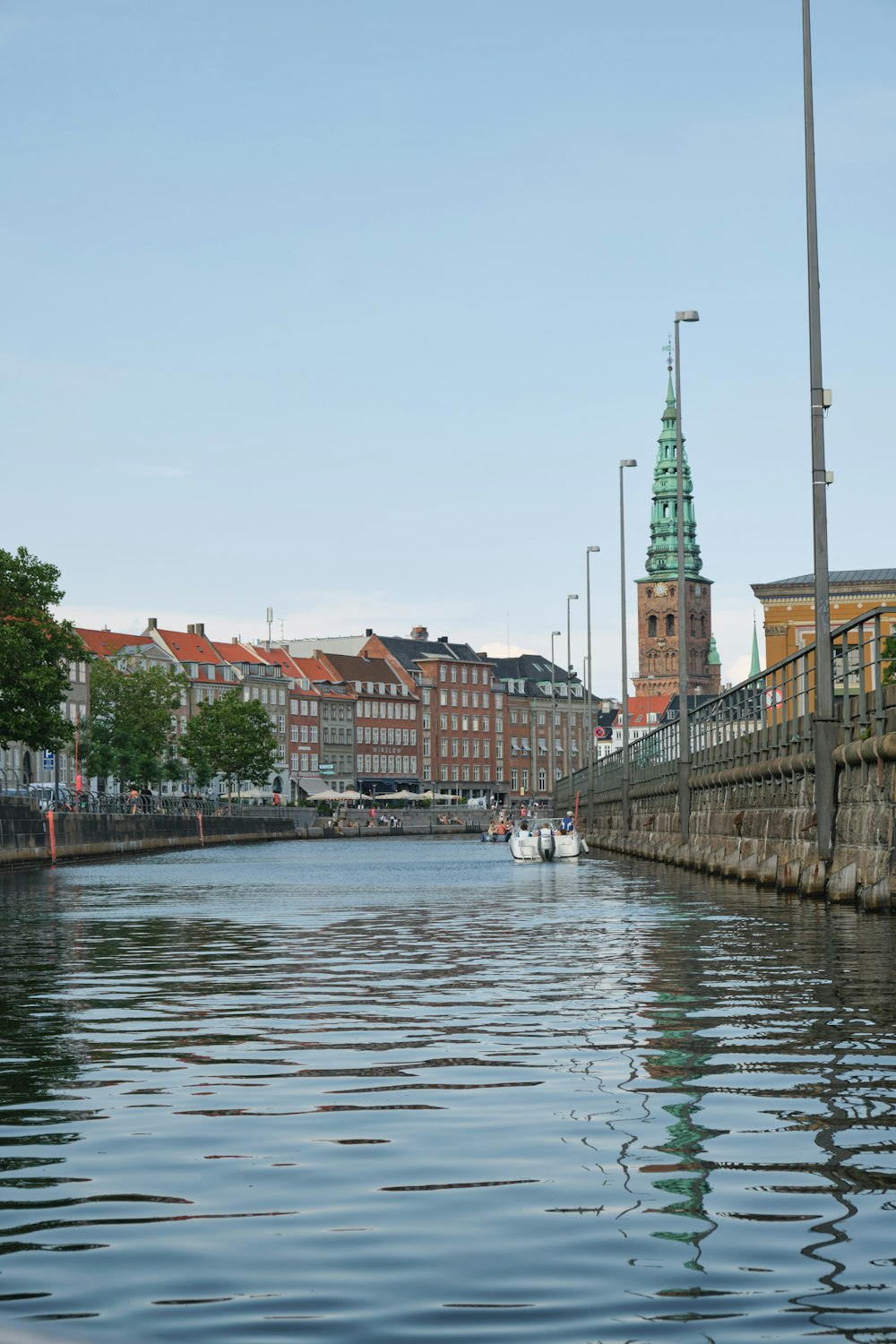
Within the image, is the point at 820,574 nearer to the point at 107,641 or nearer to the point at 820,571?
the point at 820,571

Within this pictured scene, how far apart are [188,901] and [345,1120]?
96.6 feet

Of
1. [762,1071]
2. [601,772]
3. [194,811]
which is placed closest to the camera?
[762,1071]

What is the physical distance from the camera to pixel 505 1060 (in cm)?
1115

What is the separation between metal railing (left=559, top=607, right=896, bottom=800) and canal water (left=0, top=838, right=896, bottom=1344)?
9006 millimetres

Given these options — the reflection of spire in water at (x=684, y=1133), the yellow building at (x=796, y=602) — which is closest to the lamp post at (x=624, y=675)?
the yellow building at (x=796, y=602)

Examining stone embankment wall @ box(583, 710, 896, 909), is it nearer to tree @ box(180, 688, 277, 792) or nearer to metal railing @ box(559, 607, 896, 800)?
metal railing @ box(559, 607, 896, 800)

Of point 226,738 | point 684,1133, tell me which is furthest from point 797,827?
point 226,738

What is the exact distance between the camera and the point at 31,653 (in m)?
80.7

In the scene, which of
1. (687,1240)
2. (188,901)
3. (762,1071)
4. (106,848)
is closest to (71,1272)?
(687,1240)

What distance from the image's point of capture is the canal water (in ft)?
18.5

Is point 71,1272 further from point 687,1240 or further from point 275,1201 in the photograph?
point 687,1240

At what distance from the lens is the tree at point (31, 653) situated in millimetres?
80000

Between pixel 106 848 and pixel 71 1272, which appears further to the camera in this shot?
pixel 106 848

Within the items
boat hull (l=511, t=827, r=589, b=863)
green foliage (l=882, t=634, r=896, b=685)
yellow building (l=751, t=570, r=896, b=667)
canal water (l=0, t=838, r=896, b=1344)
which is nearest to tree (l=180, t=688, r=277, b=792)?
yellow building (l=751, t=570, r=896, b=667)
